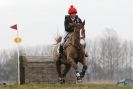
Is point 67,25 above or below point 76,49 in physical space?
above

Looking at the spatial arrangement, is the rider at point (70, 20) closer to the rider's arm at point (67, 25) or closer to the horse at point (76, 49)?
the rider's arm at point (67, 25)

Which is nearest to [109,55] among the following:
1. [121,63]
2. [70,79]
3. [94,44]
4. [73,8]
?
[121,63]

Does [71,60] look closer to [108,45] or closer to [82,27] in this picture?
[82,27]

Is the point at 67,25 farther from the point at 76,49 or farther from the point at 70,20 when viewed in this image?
the point at 76,49

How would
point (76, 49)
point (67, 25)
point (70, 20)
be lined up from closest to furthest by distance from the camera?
1. point (76, 49)
2. point (70, 20)
3. point (67, 25)

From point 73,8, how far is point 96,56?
82739 mm

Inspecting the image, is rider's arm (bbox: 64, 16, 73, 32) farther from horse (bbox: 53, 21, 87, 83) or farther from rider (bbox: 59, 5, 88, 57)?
horse (bbox: 53, 21, 87, 83)

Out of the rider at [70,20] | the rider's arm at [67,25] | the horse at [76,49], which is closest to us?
the horse at [76,49]

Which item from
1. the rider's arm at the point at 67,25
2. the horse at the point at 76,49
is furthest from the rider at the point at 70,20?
the horse at the point at 76,49

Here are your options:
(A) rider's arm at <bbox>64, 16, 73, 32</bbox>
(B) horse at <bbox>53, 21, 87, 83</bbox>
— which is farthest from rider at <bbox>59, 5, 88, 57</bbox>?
(B) horse at <bbox>53, 21, 87, 83</bbox>

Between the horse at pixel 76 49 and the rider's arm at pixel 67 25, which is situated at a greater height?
the rider's arm at pixel 67 25

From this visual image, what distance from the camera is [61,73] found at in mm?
21453

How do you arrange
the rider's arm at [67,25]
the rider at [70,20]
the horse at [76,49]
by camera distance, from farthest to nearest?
the rider's arm at [67,25] → the rider at [70,20] → the horse at [76,49]

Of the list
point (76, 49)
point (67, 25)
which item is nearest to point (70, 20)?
point (67, 25)
